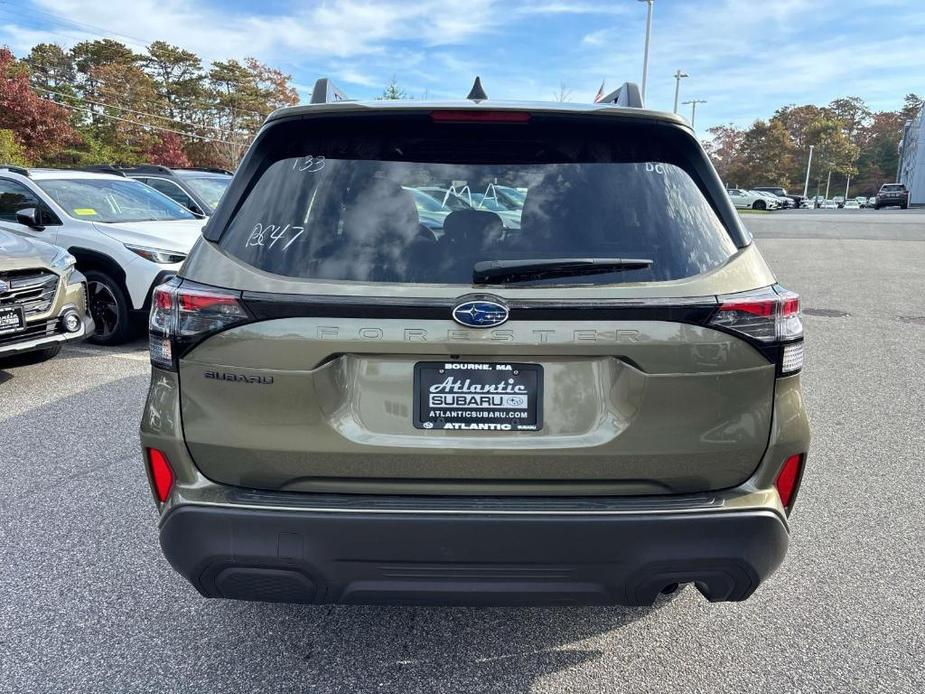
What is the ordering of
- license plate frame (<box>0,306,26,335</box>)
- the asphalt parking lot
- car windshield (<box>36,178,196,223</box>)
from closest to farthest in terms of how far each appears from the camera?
the asphalt parking lot < license plate frame (<box>0,306,26,335</box>) < car windshield (<box>36,178,196,223</box>)

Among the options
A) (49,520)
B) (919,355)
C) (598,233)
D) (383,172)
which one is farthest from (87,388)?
(919,355)

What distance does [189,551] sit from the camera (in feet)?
6.97

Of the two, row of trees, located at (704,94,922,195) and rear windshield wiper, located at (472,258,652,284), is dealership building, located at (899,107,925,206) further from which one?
rear windshield wiper, located at (472,258,652,284)

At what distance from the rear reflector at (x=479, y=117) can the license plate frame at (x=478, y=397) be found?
77 cm

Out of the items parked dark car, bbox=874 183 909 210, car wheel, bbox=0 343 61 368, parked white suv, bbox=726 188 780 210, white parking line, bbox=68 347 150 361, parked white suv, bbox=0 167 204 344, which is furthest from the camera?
parked white suv, bbox=726 188 780 210

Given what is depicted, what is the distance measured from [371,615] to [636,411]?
148 centimetres

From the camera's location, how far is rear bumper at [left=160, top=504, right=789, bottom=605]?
2.01 meters

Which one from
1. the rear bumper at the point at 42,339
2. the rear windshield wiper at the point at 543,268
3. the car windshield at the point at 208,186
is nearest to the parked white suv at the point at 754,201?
the car windshield at the point at 208,186

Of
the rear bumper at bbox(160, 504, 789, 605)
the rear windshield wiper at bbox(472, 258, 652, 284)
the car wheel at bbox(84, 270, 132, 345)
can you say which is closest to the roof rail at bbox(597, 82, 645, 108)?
the rear windshield wiper at bbox(472, 258, 652, 284)

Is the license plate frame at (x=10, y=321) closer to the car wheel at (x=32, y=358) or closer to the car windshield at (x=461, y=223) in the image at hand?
the car wheel at (x=32, y=358)

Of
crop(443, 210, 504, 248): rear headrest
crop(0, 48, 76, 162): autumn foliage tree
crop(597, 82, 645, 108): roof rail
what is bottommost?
crop(443, 210, 504, 248): rear headrest

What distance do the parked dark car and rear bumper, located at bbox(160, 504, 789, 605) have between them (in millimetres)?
59710

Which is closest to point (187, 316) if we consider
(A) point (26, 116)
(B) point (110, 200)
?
(B) point (110, 200)

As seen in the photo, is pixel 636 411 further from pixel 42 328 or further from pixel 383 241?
pixel 42 328
